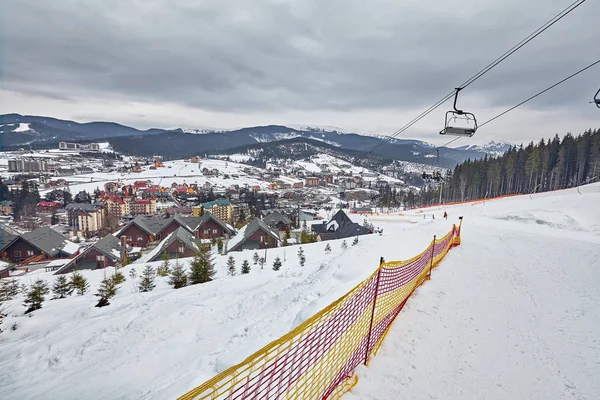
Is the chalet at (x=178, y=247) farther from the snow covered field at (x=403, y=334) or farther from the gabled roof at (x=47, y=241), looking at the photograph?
the snow covered field at (x=403, y=334)

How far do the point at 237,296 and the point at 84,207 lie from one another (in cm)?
7279

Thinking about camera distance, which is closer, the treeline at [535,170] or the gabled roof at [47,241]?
the gabled roof at [47,241]

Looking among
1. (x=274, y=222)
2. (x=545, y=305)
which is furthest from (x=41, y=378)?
(x=274, y=222)

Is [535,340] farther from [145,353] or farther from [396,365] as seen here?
[145,353]

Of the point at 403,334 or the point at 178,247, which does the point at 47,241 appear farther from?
the point at 403,334

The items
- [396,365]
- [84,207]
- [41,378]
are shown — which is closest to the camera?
[396,365]

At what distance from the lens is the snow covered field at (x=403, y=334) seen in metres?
3.24

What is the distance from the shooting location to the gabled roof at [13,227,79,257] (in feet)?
113

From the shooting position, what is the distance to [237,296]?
30.3 feet

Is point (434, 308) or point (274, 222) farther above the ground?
point (434, 308)

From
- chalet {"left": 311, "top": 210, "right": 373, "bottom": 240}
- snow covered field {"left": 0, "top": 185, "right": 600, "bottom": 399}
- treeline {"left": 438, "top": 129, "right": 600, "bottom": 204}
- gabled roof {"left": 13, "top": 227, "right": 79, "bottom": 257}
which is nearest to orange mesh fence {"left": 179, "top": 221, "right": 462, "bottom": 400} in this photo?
snow covered field {"left": 0, "top": 185, "right": 600, "bottom": 399}

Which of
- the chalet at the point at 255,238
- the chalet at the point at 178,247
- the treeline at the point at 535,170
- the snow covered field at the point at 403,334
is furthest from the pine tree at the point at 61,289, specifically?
the treeline at the point at 535,170

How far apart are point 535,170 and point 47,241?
80.4 metres

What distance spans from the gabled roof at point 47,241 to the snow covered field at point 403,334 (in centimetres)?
3046
